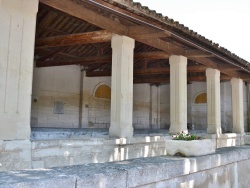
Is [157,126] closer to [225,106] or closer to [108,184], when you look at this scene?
[225,106]

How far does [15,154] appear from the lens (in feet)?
17.5

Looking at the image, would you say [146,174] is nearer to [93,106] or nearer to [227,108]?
[93,106]

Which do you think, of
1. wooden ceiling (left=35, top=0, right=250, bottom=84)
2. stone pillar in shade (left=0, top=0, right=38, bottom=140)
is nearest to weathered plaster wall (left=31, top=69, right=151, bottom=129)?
wooden ceiling (left=35, top=0, right=250, bottom=84)

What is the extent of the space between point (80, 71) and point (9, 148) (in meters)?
9.95

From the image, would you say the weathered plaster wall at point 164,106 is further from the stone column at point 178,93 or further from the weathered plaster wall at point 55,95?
the stone column at point 178,93

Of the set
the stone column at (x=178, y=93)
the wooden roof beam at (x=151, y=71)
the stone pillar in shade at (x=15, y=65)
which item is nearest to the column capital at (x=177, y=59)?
the stone column at (x=178, y=93)

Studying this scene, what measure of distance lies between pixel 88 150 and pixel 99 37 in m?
3.21

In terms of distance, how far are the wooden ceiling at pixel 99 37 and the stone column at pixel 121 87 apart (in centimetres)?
34

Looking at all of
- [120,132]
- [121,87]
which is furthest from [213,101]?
[120,132]

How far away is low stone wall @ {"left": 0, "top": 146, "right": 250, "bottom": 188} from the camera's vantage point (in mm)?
2566

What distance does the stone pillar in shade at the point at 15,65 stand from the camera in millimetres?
5355

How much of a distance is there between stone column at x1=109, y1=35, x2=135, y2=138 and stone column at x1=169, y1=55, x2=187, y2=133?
8.52 feet

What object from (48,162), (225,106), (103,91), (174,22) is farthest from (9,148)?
(225,106)

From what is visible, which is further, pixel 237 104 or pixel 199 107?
pixel 199 107
